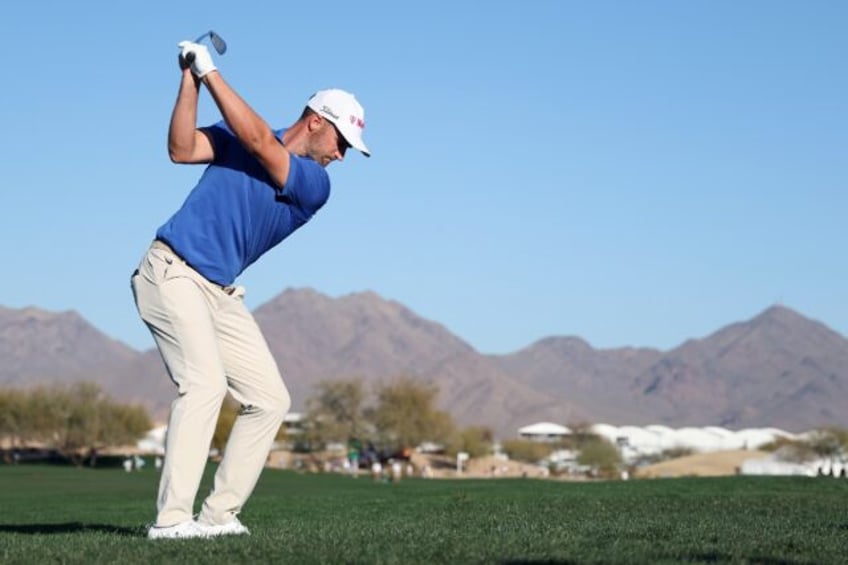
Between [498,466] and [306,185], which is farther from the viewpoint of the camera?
[498,466]

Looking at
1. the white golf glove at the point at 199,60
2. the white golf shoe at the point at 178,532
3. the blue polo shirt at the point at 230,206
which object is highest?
the white golf glove at the point at 199,60

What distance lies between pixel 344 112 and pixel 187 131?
102 centimetres

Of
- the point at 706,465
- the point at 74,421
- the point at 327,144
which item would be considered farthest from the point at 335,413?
the point at 327,144

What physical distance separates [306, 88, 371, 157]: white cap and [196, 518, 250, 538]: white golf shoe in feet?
8.40

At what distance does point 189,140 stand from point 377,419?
435ft

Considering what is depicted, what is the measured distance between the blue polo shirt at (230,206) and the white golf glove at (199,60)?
0.54m

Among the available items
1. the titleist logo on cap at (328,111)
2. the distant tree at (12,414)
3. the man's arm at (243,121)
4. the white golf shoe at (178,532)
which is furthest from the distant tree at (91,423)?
the man's arm at (243,121)

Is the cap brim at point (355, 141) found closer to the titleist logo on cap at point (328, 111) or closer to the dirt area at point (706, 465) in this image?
the titleist logo on cap at point (328, 111)

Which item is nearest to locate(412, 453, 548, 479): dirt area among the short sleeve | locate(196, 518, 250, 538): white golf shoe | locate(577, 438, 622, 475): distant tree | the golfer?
locate(577, 438, 622, 475): distant tree

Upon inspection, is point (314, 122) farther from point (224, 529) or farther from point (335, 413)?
point (335, 413)

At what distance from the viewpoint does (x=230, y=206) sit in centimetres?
929

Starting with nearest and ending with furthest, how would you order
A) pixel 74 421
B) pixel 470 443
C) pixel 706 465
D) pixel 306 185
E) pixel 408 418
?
pixel 306 185
pixel 74 421
pixel 706 465
pixel 408 418
pixel 470 443

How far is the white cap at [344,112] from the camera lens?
9469 millimetres

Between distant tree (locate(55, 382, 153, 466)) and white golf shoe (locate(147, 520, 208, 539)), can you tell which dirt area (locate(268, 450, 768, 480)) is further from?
white golf shoe (locate(147, 520, 208, 539))
